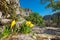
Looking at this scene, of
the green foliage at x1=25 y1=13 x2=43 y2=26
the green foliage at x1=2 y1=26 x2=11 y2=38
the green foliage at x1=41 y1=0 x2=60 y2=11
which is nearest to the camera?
the green foliage at x1=2 y1=26 x2=11 y2=38

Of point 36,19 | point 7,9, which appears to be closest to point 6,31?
point 7,9

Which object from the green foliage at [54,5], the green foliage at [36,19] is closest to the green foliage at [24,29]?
the green foliage at [54,5]

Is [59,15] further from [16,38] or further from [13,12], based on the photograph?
[16,38]

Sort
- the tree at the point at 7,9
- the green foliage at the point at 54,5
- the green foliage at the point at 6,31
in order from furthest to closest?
the green foliage at the point at 54,5 < the tree at the point at 7,9 < the green foliage at the point at 6,31

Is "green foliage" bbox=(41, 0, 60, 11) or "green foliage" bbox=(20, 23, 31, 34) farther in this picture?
"green foliage" bbox=(41, 0, 60, 11)

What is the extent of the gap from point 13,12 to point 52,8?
22.9 meters

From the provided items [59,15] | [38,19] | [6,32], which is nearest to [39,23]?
[38,19]

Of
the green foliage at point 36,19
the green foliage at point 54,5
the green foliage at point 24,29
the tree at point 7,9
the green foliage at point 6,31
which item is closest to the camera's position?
the green foliage at point 6,31

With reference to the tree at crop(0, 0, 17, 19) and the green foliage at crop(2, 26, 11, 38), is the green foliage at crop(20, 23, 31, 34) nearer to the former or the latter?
the green foliage at crop(2, 26, 11, 38)

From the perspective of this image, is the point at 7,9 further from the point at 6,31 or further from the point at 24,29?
the point at 6,31

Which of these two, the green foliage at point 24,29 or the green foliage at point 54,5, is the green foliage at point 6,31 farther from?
the green foliage at point 54,5

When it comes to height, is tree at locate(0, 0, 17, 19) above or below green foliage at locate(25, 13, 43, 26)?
above

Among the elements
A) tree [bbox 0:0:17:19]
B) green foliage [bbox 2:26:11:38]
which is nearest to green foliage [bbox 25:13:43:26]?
tree [bbox 0:0:17:19]

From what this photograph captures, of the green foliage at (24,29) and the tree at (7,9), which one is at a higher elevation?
the tree at (7,9)
